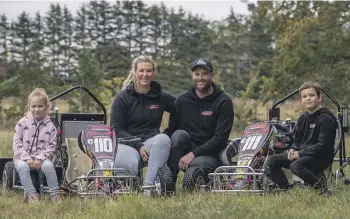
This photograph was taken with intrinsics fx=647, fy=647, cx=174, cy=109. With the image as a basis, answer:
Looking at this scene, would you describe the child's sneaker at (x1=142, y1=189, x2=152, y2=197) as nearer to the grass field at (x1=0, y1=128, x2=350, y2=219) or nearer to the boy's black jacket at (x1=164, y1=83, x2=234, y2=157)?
the grass field at (x1=0, y1=128, x2=350, y2=219)

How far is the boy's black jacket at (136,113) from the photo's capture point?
26.2ft

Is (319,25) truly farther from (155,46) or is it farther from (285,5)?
(155,46)

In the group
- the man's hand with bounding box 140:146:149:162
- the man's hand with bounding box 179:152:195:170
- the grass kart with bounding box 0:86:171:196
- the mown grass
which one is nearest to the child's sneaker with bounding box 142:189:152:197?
the grass kart with bounding box 0:86:171:196

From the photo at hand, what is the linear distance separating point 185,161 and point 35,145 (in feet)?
5.86

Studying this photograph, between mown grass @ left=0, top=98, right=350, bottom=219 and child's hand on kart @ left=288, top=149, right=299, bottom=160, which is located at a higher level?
child's hand on kart @ left=288, top=149, right=299, bottom=160


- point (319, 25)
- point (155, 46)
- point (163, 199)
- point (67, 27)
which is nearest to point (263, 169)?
point (163, 199)

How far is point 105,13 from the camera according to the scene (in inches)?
2544

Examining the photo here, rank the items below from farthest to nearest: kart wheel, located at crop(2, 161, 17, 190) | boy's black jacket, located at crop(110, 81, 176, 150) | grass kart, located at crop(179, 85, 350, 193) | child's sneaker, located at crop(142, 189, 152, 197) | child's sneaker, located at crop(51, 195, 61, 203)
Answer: boy's black jacket, located at crop(110, 81, 176, 150) → kart wheel, located at crop(2, 161, 17, 190) → grass kart, located at crop(179, 85, 350, 193) → child's sneaker, located at crop(51, 195, 61, 203) → child's sneaker, located at crop(142, 189, 152, 197)

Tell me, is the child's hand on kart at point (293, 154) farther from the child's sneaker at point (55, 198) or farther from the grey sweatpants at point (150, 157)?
the child's sneaker at point (55, 198)

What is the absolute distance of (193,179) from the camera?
7223 mm

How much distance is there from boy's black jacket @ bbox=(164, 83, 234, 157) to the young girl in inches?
62.2

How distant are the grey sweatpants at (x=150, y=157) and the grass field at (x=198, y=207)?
400 millimetres

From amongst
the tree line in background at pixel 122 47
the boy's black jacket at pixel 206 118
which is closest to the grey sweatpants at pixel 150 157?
the boy's black jacket at pixel 206 118

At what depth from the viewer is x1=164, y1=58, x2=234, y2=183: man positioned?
7656 mm
